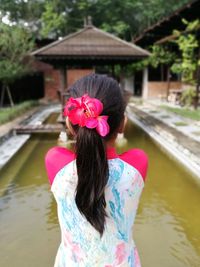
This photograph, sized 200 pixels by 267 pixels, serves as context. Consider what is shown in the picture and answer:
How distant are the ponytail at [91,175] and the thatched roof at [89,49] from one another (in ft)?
27.6

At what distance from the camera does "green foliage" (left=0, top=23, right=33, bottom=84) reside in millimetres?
13762

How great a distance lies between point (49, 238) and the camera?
3795mm

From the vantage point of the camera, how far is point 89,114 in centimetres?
108

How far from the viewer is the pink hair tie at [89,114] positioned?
108 cm

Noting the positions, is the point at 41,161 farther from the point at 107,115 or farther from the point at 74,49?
the point at 107,115

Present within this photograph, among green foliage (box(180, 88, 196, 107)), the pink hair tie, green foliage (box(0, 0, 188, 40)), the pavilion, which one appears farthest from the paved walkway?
green foliage (box(0, 0, 188, 40))

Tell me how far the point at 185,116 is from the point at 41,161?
5743mm

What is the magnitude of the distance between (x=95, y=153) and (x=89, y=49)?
8827 millimetres

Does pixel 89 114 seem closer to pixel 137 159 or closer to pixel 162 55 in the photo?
pixel 137 159

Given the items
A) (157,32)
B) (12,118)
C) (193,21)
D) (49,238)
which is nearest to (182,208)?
(49,238)


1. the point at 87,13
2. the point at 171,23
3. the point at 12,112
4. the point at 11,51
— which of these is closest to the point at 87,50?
the point at 12,112

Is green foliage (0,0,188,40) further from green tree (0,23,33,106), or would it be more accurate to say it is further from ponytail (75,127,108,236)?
ponytail (75,127,108,236)

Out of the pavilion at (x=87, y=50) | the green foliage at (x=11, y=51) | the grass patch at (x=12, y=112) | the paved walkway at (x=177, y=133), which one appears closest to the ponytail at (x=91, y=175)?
the paved walkway at (x=177, y=133)

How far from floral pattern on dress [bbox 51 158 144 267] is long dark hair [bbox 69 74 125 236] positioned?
0.03 metres
